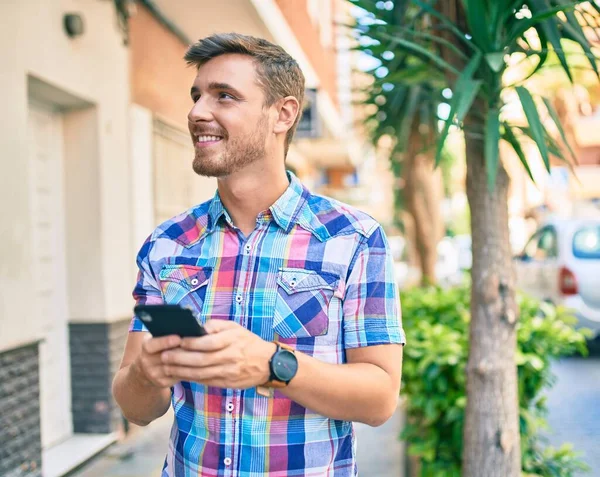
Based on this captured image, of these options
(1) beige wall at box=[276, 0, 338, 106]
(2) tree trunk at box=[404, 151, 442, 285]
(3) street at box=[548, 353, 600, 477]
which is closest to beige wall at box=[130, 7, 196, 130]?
(1) beige wall at box=[276, 0, 338, 106]

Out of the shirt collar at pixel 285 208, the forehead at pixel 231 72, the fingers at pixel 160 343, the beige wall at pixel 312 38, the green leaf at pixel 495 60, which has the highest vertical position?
the beige wall at pixel 312 38

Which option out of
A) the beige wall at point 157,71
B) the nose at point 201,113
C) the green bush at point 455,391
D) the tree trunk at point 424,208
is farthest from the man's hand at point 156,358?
the tree trunk at point 424,208

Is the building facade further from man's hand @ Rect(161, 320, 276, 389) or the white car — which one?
the white car

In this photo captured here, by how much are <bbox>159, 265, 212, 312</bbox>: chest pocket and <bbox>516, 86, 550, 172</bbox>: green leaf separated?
4.63 feet

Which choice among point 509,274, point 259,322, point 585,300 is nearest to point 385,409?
point 259,322

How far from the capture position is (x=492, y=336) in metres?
3.13

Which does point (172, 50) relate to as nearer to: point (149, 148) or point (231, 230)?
point (149, 148)

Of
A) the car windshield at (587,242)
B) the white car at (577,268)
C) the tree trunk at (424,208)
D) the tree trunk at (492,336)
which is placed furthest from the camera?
the car windshield at (587,242)

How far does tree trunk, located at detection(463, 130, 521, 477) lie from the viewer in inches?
122

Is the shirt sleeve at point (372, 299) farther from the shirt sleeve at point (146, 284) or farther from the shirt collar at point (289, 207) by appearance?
the shirt sleeve at point (146, 284)

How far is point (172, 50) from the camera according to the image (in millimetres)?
7609

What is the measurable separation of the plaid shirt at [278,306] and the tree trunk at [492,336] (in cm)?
147

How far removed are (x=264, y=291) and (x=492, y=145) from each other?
127 centimetres

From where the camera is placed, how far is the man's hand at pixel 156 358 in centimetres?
136
